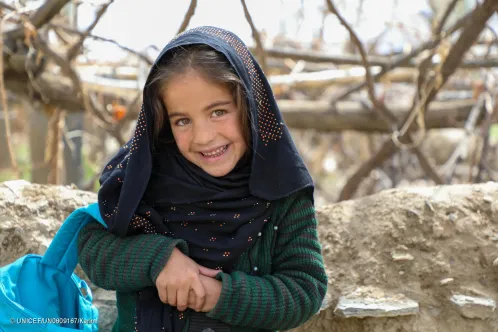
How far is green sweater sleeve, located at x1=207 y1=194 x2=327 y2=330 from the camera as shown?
161 cm

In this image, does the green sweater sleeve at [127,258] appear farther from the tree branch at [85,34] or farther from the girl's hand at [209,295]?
the tree branch at [85,34]

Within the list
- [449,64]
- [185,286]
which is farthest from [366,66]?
[185,286]

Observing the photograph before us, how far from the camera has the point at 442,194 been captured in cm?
244

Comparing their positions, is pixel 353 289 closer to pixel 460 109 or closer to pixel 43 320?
pixel 43 320

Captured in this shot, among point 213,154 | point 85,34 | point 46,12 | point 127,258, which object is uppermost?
point 46,12

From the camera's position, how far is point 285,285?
5.44ft

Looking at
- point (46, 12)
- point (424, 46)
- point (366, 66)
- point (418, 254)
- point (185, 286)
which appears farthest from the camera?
point (424, 46)

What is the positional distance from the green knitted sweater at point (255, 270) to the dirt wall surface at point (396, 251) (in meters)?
0.53

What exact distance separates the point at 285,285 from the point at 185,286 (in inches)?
10.3

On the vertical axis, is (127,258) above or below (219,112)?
below

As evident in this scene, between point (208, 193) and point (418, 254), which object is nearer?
point (208, 193)

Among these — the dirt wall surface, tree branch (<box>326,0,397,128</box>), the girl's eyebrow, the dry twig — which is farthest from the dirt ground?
the dry twig

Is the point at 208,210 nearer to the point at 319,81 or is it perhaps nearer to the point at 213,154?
the point at 213,154

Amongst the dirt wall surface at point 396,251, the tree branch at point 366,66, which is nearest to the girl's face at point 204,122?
the dirt wall surface at point 396,251
